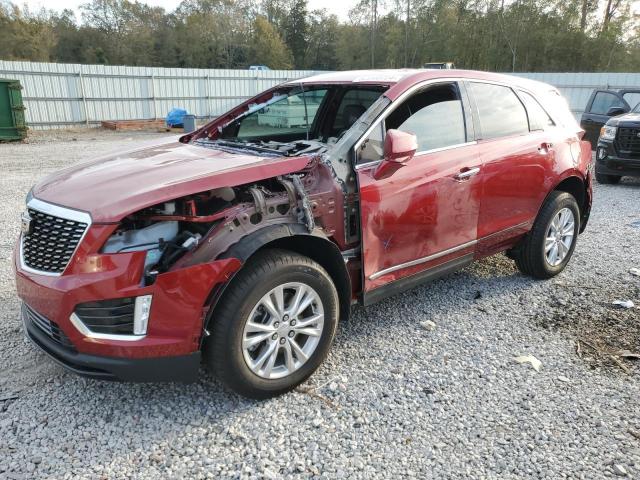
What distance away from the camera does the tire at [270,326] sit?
261 centimetres

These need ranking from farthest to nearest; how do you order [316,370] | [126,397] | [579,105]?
[579,105]
[316,370]
[126,397]

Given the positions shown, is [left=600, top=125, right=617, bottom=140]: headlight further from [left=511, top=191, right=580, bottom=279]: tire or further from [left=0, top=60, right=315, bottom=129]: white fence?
[left=0, top=60, right=315, bottom=129]: white fence

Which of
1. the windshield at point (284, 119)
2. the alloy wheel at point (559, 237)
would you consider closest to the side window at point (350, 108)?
the windshield at point (284, 119)

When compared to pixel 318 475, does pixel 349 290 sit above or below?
above

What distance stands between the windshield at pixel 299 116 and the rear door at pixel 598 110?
997 centimetres

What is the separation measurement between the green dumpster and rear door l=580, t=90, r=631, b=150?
1525cm

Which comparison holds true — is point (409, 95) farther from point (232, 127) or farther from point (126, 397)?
point (126, 397)

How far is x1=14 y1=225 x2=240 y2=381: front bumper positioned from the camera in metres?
2.43

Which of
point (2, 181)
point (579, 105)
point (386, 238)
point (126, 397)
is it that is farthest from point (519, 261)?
point (579, 105)

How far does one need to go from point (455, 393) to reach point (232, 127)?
9.20ft

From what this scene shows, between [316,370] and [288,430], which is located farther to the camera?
[316,370]

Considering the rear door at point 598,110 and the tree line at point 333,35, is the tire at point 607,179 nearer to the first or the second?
the rear door at point 598,110

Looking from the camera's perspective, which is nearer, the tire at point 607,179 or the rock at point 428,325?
the rock at point 428,325

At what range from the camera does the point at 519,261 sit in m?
4.67
